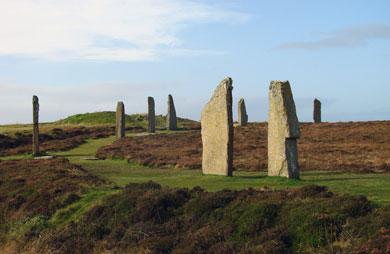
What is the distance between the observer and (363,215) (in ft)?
41.9

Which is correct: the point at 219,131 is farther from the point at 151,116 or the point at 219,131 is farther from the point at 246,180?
the point at 151,116

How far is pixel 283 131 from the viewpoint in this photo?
20641 mm

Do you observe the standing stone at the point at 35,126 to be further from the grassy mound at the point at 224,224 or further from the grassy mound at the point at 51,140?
the grassy mound at the point at 224,224

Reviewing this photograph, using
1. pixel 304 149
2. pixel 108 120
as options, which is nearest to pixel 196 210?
pixel 304 149

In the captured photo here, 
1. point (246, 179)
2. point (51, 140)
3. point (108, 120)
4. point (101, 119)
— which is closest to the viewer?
point (246, 179)

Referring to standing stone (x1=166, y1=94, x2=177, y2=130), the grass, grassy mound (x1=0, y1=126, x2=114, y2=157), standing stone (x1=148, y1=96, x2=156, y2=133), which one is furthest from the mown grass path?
standing stone (x1=166, y1=94, x2=177, y2=130)

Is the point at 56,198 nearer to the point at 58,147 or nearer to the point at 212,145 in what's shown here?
the point at 212,145

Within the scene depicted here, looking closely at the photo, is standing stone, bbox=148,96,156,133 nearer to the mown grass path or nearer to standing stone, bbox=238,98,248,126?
standing stone, bbox=238,98,248,126

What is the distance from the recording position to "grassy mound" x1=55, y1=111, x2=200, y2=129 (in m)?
66.9

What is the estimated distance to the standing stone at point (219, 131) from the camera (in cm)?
2280

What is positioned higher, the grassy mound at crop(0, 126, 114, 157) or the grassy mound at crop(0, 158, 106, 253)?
the grassy mound at crop(0, 126, 114, 157)

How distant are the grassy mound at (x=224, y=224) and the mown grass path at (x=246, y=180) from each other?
81.3 inches

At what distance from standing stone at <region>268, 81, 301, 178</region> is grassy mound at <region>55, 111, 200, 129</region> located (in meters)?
44.3

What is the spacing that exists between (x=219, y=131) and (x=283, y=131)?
3.73m
